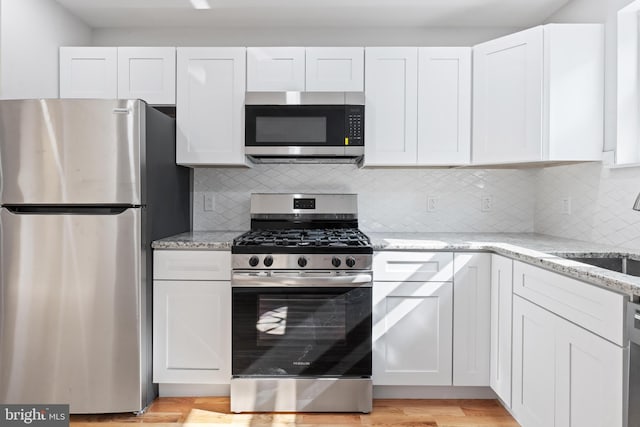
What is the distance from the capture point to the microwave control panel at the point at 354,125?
102 inches

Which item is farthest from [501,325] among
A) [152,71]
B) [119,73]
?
[119,73]

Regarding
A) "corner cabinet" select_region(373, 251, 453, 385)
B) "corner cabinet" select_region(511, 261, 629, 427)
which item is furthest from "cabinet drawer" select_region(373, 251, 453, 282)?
"corner cabinet" select_region(511, 261, 629, 427)

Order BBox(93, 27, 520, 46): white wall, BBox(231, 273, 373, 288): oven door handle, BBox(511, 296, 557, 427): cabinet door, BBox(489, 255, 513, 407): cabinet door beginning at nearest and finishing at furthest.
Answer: BBox(511, 296, 557, 427): cabinet door → BBox(489, 255, 513, 407): cabinet door → BBox(231, 273, 373, 288): oven door handle → BBox(93, 27, 520, 46): white wall

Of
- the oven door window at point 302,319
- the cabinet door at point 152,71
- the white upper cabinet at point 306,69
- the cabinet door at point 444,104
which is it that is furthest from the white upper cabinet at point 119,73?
the cabinet door at point 444,104

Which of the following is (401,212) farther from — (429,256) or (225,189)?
(225,189)

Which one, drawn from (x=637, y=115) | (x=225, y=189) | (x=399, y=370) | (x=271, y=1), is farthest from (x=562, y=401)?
(x=271, y=1)

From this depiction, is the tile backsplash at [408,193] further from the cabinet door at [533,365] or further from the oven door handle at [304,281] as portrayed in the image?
the cabinet door at [533,365]

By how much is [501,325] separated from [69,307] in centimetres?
224

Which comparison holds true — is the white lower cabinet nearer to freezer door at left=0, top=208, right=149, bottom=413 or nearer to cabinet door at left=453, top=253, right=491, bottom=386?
cabinet door at left=453, top=253, right=491, bottom=386

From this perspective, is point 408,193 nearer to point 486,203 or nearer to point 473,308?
point 486,203

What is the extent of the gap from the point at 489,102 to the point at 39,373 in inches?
115

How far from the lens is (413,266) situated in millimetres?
2332

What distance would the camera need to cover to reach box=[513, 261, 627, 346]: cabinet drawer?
130cm

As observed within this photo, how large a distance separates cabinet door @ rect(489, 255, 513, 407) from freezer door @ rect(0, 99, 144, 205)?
2.01 meters
